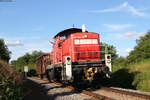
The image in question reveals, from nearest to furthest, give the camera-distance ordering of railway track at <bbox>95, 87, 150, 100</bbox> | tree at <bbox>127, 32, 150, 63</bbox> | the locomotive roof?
railway track at <bbox>95, 87, 150, 100</bbox> → the locomotive roof → tree at <bbox>127, 32, 150, 63</bbox>

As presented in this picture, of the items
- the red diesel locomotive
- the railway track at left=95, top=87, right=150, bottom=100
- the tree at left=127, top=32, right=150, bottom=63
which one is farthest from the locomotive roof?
the tree at left=127, top=32, right=150, bottom=63

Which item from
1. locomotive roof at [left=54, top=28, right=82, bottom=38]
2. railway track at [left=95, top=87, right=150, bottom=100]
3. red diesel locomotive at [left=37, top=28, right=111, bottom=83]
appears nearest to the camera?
railway track at [left=95, top=87, right=150, bottom=100]

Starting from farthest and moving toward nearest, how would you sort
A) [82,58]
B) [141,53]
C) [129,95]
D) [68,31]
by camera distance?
[141,53], [68,31], [82,58], [129,95]

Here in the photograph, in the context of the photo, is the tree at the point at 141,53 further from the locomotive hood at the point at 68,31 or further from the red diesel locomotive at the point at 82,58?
the red diesel locomotive at the point at 82,58

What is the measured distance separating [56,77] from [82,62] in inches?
189

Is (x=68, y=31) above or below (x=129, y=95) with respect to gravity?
above

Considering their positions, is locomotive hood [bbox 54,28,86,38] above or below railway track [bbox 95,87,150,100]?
above

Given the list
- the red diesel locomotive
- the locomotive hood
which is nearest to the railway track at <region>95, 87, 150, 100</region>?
the red diesel locomotive

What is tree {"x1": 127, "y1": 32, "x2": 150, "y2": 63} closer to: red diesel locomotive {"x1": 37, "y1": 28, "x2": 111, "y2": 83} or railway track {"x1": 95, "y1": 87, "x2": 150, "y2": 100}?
red diesel locomotive {"x1": 37, "y1": 28, "x2": 111, "y2": 83}

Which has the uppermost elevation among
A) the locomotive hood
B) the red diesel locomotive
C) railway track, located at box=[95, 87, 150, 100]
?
the locomotive hood

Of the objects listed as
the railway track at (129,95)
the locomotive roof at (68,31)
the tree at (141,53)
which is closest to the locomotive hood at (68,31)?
the locomotive roof at (68,31)

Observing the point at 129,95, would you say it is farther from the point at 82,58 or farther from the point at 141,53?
the point at 141,53

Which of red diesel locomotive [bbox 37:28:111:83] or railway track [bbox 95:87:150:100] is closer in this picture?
railway track [bbox 95:87:150:100]

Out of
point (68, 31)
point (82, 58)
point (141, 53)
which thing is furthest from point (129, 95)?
point (141, 53)
